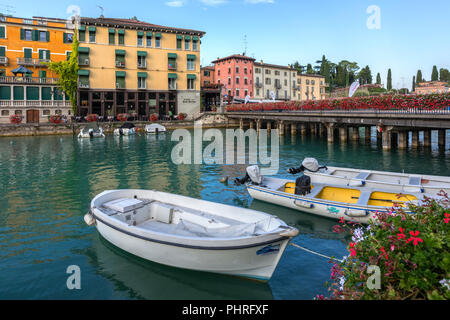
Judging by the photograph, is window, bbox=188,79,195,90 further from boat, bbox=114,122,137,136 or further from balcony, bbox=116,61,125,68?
boat, bbox=114,122,137,136

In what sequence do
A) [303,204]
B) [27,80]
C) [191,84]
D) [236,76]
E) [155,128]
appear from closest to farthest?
1. [303,204]
2. [27,80]
3. [155,128]
4. [191,84]
5. [236,76]

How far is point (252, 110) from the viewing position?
184ft

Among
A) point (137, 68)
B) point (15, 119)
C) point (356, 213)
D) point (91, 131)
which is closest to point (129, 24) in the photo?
point (137, 68)

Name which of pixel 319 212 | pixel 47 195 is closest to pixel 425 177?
pixel 319 212

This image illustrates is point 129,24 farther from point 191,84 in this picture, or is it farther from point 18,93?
point 18,93

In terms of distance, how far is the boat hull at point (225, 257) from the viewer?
779cm

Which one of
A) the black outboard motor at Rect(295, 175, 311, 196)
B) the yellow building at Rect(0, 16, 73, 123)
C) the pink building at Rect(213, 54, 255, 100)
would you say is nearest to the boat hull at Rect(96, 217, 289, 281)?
the black outboard motor at Rect(295, 175, 311, 196)

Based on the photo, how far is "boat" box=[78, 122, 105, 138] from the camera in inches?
1816

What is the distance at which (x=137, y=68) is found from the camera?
59781 mm

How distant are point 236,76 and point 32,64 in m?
43.3

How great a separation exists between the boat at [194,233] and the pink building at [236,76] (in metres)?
→ 71.2

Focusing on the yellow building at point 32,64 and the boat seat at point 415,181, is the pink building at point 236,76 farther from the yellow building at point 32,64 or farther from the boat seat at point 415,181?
the boat seat at point 415,181

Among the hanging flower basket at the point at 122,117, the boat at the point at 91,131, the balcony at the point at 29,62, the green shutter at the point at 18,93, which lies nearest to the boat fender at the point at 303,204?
the boat at the point at 91,131
